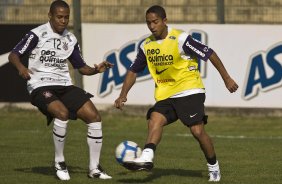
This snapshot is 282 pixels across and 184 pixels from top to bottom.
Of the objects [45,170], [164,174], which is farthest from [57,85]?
[164,174]

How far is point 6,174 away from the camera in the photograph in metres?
12.2

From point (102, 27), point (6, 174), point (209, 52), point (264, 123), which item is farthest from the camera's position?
point (102, 27)

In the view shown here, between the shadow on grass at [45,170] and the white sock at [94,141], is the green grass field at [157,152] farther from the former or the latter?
the white sock at [94,141]

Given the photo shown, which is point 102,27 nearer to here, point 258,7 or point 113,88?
point 113,88

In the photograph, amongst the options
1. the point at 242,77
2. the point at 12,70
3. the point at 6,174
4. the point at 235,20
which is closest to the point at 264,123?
the point at 242,77

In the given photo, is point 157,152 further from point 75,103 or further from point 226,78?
point 226,78

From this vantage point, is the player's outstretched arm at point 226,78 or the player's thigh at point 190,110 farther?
the player's thigh at point 190,110

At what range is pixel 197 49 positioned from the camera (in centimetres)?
1126

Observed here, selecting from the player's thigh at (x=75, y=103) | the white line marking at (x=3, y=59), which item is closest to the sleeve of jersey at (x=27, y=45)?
the player's thigh at (x=75, y=103)

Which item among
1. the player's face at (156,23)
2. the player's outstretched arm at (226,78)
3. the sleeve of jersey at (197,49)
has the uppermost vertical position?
the player's face at (156,23)

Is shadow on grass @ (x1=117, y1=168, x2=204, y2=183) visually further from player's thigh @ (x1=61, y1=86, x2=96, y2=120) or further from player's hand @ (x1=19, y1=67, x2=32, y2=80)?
player's hand @ (x1=19, y1=67, x2=32, y2=80)

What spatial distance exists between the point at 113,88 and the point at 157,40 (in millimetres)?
9063

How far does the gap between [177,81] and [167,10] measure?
10644 mm

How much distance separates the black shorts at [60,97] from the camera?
11.8 meters
